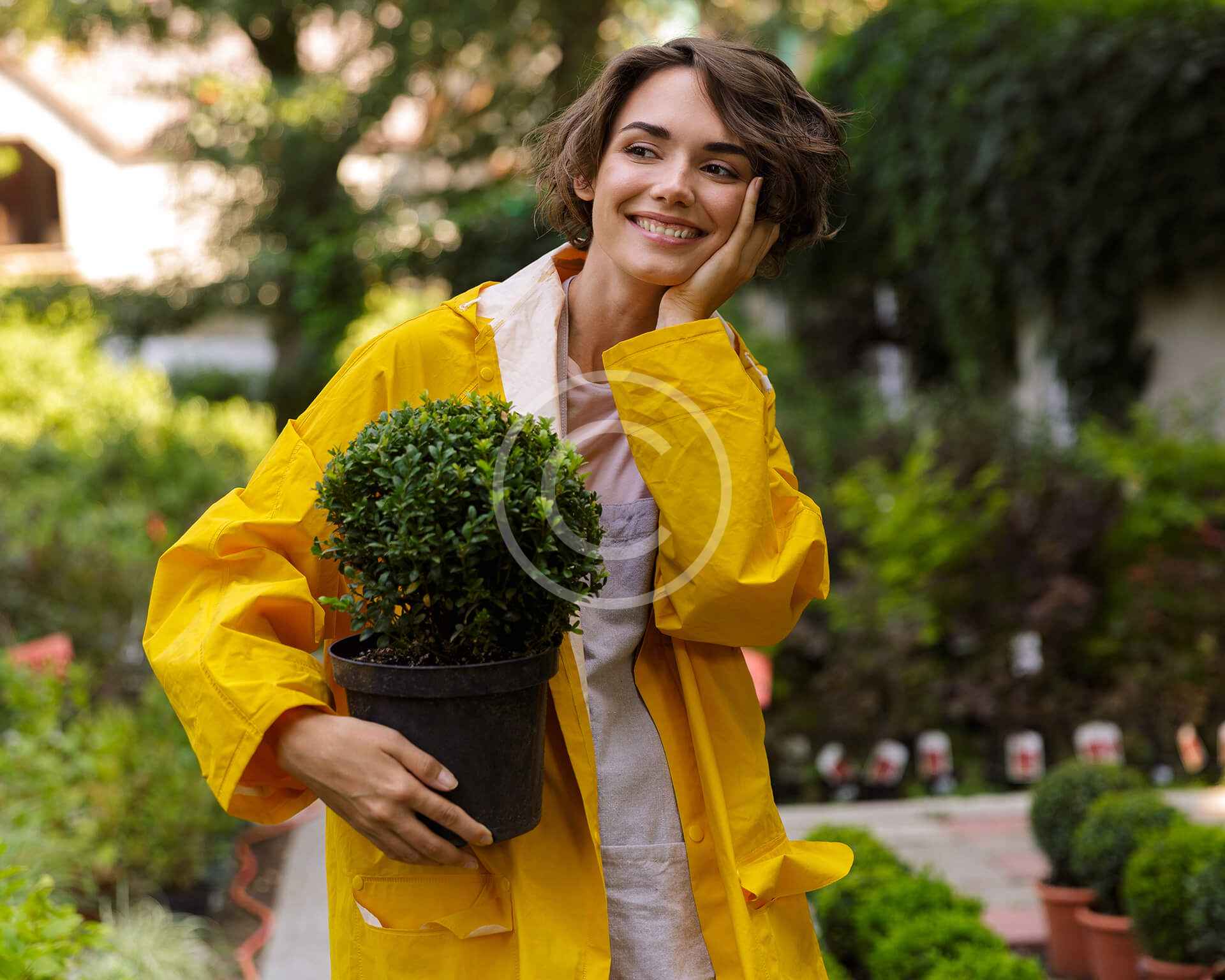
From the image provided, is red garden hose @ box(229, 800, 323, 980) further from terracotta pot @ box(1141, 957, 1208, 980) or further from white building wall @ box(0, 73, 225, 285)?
white building wall @ box(0, 73, 225, 285)

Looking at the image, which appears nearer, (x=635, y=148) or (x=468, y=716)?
(x=468, y=716)

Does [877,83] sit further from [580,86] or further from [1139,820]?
[580,86]

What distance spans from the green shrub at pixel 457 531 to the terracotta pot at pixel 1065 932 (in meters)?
2.84

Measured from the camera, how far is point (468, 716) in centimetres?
153

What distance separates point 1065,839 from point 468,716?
298 centimetres

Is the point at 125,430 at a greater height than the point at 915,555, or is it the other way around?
the point at 125,430

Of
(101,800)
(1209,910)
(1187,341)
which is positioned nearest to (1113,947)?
(1209,910)

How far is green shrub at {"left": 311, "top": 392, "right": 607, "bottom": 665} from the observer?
150 centimetres

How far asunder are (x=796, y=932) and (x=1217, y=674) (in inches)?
194

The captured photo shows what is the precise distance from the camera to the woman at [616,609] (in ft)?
5.21

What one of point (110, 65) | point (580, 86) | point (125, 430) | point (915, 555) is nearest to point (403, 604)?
point (580, 86)

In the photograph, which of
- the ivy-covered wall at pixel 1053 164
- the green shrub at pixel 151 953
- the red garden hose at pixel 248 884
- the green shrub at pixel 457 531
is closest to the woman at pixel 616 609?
the green shrub at pixel 457 531

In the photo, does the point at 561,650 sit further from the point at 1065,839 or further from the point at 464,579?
the point at 1065,839

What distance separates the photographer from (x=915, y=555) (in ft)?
21.7
